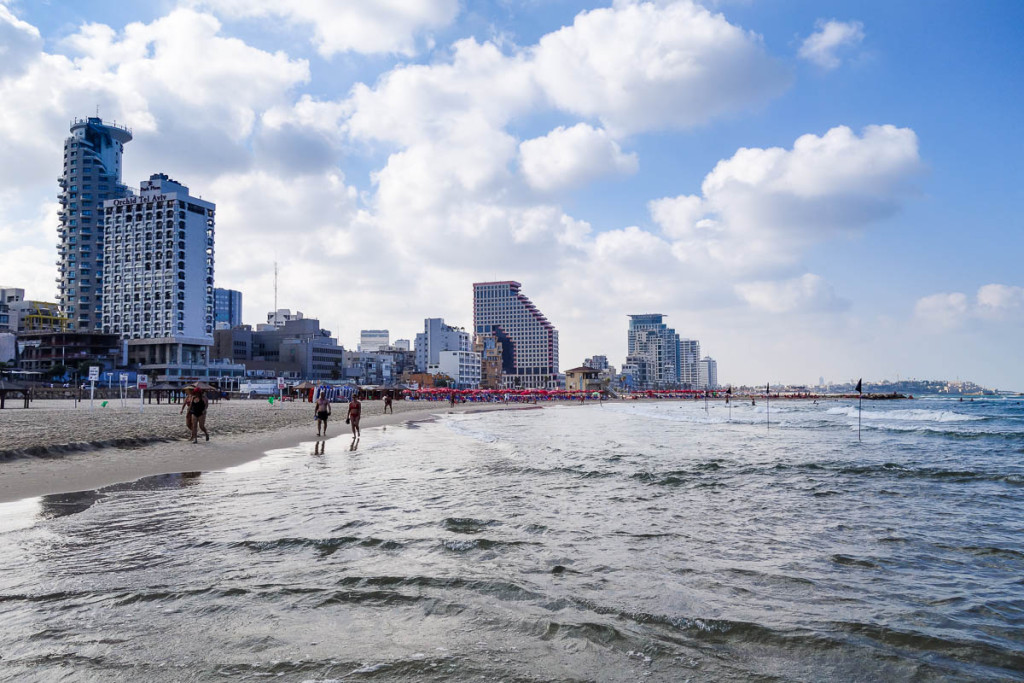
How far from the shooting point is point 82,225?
157000 mm

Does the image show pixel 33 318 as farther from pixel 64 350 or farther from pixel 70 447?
pixel 70 447

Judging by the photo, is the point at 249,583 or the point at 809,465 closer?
the point at 249,583

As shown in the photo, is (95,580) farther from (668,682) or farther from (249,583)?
(668,682)

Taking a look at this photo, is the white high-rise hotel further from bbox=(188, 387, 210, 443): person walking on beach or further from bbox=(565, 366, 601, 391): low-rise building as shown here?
bbox=(188, 387, 210, 443): person walking on beach

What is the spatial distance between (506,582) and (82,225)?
7488 inches

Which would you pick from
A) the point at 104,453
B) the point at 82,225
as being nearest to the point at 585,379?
the point at 82,225

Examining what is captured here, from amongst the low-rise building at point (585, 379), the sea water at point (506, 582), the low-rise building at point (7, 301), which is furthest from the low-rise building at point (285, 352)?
the sea water at point (506, 582)

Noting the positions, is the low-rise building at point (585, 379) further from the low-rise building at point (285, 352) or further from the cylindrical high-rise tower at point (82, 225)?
the cylindrical high-rise tower at point (82, 225)

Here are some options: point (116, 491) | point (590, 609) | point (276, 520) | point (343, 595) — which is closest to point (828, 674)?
point (590, 609)

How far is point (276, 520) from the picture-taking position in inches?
403

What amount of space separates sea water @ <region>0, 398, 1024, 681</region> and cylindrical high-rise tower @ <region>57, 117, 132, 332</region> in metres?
177

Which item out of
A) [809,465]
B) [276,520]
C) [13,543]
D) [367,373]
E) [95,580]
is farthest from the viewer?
[367,373]

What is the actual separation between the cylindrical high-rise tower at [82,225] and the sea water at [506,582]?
176584mm

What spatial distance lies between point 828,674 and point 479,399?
125m
